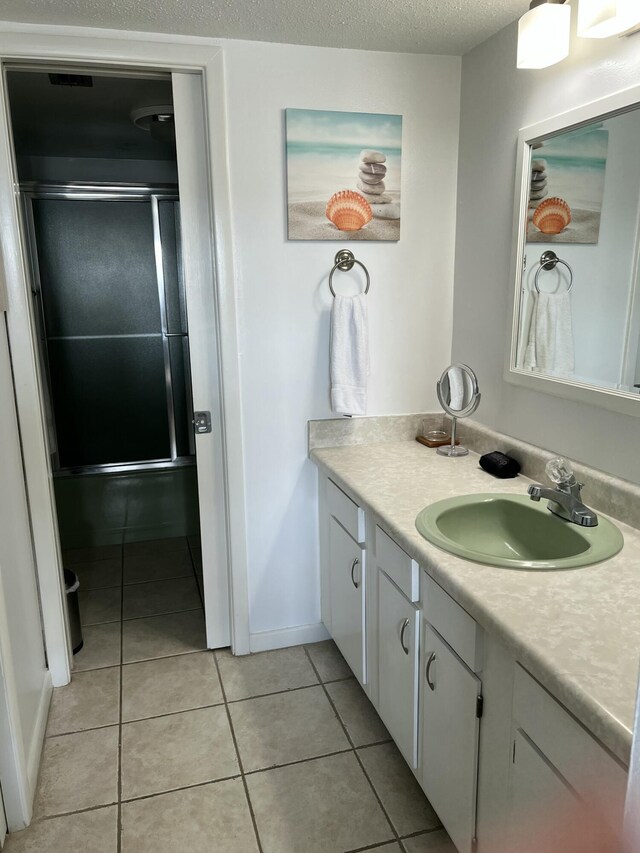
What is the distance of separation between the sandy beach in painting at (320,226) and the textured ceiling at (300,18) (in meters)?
0.52

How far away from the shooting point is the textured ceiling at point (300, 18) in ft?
5.84

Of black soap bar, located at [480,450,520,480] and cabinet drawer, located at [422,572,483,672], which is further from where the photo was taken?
black soap bar, located at [480,450,520,480]

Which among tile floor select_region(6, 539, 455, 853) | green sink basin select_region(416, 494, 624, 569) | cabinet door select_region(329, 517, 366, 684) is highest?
green sink basin select_region(416, 494, 624, 569)

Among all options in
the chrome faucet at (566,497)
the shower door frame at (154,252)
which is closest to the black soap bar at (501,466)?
the chrome faucet at (566,497)

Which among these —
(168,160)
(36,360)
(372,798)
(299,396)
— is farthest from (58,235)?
(372,798)

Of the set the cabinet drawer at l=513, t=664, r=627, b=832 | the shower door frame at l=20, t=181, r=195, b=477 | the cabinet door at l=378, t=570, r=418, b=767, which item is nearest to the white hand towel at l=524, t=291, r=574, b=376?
the cabinet door at l=378, t=570, r=418, b=767

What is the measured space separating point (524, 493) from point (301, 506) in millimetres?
924

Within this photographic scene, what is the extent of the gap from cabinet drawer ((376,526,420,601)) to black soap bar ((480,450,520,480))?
444 millimetres

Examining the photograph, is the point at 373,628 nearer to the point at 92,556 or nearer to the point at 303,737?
the point at 303,737

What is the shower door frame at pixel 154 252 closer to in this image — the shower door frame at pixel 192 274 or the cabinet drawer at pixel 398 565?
the shower door frame at pixel 192 274

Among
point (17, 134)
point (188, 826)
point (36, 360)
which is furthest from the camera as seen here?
point (17, 134)

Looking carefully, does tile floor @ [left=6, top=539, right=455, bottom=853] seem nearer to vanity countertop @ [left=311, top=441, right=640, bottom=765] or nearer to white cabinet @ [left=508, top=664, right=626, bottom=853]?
white cabinet @ [left=508, top=664, right=626, bottom=853]

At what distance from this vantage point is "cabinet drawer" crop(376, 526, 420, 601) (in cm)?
159

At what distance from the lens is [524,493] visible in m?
1.81
